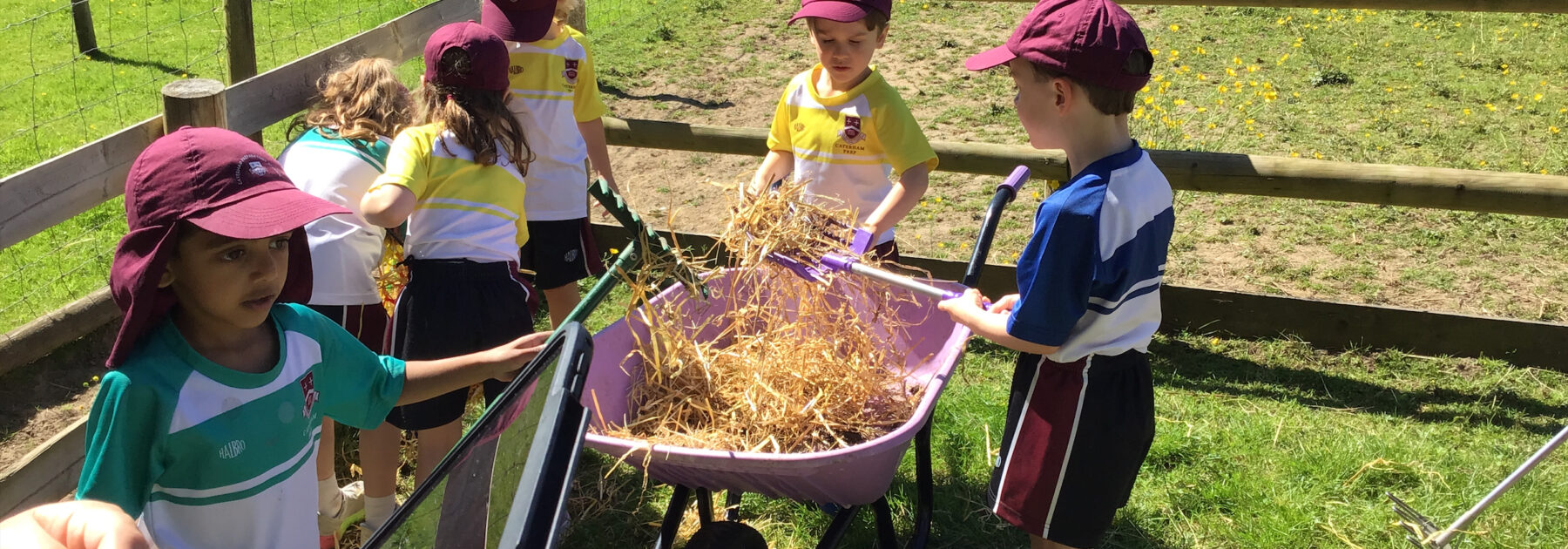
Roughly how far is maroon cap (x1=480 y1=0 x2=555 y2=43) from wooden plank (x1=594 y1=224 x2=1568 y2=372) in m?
2.00

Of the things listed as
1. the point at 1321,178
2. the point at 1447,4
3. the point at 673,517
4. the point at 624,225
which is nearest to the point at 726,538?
the point at 673,517

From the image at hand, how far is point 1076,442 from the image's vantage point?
2.52 meters

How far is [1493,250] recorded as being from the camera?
5.34 metres

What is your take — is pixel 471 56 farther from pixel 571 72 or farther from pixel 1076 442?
pixel 1076 442

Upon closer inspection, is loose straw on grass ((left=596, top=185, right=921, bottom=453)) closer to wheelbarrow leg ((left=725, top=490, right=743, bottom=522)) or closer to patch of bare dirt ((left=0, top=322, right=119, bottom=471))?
wheelbarrow leg ((left=725, top=490, right=743, bottom=522))

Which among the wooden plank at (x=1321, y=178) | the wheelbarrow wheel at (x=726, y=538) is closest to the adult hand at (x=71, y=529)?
the wheelbarrow wheel at (x=726, y=538)

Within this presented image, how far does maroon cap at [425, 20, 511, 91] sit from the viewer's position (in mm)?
3008

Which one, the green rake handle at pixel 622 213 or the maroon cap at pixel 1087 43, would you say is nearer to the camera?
the maroon cap at pixel 1087 43

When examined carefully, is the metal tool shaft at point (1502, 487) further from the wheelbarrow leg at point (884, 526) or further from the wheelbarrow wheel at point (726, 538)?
the wheelbarrow wheel at point (726, 538)

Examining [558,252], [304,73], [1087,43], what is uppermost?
[1087,43]

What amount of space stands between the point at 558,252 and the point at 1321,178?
9.37 feet

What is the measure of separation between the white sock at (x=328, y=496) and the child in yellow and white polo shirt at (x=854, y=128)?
1551 mm

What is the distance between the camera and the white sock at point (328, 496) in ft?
11.0

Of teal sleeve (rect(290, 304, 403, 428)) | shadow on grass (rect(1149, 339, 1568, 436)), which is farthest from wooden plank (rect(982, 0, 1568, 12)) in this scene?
teal sleeve (rect(290, 304, 403, 428))
